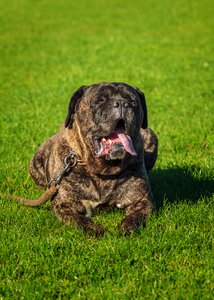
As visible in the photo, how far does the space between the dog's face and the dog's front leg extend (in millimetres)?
476

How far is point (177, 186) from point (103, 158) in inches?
63.1

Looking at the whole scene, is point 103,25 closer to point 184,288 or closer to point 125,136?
point 125,136

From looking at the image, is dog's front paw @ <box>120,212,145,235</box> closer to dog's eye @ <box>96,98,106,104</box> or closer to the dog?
the dog

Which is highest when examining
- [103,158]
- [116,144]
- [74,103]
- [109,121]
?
[74,103]

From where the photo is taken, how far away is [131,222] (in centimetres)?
616

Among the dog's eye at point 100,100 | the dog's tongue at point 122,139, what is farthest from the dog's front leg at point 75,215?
the dog's eye at point 100,100

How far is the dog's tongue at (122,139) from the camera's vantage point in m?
6.04

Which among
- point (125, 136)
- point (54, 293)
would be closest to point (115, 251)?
point (54, 293)

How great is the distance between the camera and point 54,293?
495 centimetres

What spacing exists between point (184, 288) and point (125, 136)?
1.78 m

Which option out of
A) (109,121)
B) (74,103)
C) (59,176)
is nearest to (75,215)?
(59,176)

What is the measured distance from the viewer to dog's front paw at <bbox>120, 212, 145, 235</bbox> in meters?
6.03

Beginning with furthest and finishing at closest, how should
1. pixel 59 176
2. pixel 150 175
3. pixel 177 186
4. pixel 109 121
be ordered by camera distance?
pixel 150 175
pixel 177 186
pixel 59 176
pixel 109 121

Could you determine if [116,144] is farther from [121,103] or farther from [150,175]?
[150,175]
